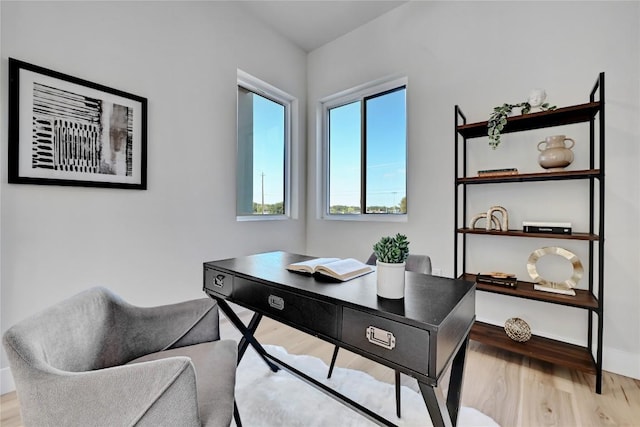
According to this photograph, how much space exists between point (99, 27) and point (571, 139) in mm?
3290

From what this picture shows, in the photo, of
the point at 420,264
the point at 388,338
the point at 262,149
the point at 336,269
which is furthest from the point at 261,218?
the point at 388,338

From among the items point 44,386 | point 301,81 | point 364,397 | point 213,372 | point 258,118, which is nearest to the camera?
point 44,386

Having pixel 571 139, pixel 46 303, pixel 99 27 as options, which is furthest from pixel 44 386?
pixel 571 139

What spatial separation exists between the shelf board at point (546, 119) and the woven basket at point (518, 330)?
1.42 metres

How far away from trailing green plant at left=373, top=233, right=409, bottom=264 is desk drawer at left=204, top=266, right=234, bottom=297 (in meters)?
0.74

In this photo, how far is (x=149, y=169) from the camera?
216cm

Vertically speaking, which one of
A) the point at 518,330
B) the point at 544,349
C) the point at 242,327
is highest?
the point at 242,327

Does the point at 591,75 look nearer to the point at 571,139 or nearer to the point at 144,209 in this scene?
the point at 571,139

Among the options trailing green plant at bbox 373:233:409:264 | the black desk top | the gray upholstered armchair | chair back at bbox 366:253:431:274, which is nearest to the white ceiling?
chair back at bbox 366:253:431:274

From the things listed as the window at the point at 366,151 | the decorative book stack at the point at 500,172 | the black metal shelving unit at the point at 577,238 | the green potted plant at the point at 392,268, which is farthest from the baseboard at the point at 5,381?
the decorative book stack at the point at 500,172

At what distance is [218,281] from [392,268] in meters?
0.90

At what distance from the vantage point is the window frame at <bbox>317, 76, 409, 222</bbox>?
291cm

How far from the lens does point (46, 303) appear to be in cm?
172

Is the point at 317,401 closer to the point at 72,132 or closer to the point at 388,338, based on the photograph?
the point at 388,338
